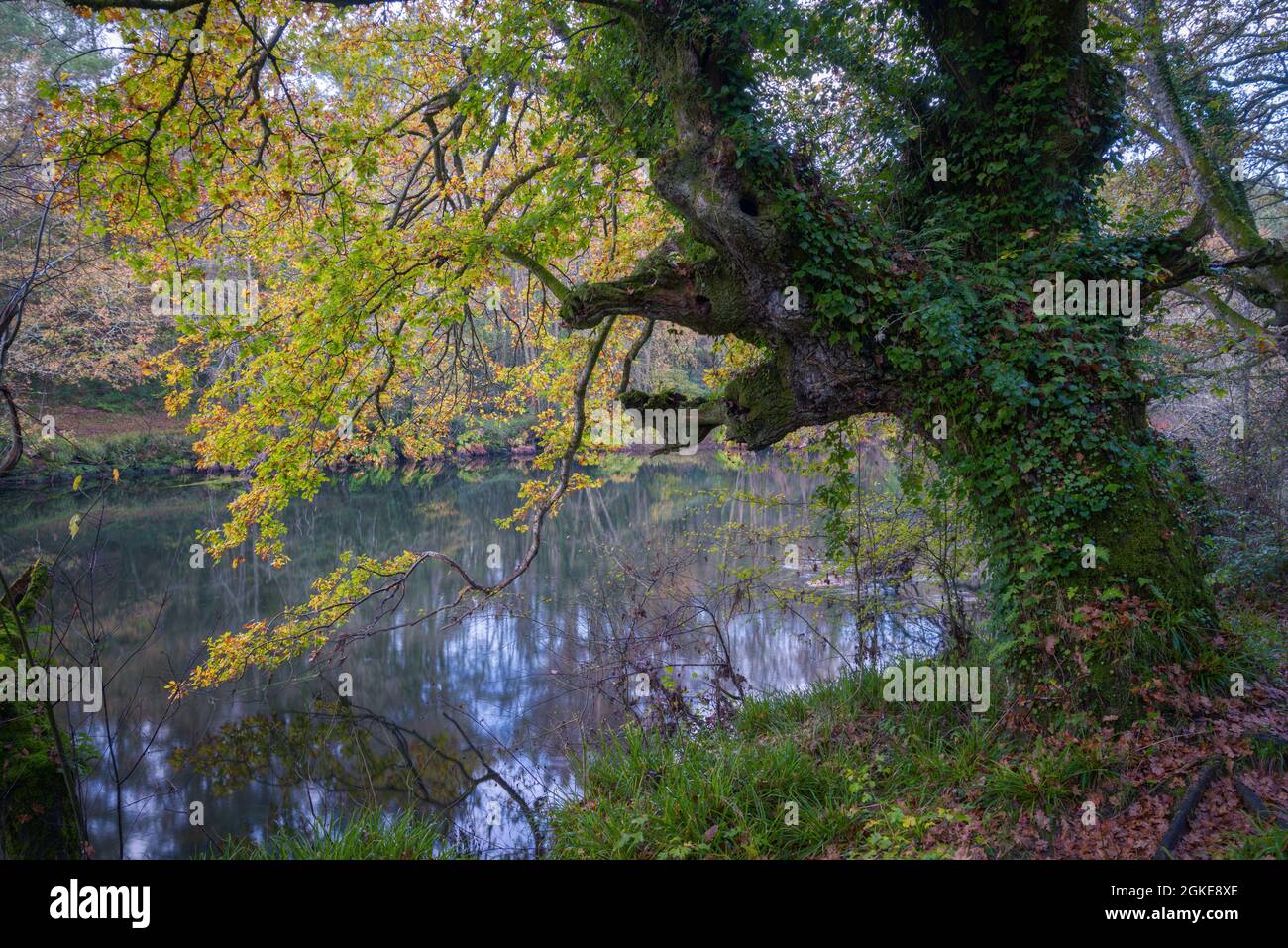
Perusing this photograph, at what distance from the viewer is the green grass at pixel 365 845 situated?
4.70 metres

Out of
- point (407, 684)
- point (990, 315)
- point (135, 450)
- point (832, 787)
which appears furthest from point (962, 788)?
point (135, 450)

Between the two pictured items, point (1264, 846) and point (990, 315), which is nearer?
point (1264, 846)

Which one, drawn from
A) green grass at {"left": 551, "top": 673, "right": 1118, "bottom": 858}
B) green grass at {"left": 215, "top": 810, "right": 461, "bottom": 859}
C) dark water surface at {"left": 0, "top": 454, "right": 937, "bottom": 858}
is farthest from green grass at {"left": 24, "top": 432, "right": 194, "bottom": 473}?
green grass at {"left": 551, "top": 673, "right": 1118, "bottom": 858}

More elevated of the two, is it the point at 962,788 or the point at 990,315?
the point at 990,315

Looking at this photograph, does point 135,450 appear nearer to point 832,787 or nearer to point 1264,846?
point 832,787

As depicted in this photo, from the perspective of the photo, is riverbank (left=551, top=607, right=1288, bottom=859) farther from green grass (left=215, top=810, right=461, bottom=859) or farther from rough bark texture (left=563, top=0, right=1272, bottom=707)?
green grass (left=215, top=810, right=461, bottom=859)

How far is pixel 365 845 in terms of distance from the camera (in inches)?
189

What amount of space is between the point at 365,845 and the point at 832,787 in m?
3.21

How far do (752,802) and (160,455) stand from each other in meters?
26.3

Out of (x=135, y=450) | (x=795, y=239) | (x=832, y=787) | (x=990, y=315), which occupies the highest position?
(x=795, y=239)

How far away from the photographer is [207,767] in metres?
7.51

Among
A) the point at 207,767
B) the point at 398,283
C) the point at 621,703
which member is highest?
the point at 398,283
